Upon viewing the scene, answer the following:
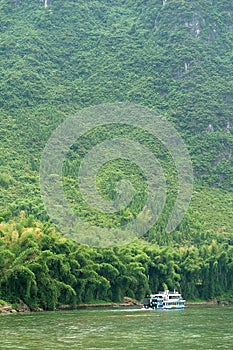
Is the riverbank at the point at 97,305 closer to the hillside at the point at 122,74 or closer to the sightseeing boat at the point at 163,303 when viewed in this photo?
the sightseeing boat at the point at 163,303

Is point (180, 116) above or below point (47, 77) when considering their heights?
below

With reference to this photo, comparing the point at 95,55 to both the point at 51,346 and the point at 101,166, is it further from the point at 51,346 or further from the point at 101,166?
the point at 51,346

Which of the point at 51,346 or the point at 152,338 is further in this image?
the point at 152,338

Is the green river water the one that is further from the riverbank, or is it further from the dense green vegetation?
the dense green vegetation

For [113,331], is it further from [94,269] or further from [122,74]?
[122,74]

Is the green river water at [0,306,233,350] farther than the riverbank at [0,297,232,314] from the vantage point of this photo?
No

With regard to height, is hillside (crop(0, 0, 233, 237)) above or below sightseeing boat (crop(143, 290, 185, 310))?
above

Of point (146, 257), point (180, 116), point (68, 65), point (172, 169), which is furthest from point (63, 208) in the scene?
Result: point (68, 65)

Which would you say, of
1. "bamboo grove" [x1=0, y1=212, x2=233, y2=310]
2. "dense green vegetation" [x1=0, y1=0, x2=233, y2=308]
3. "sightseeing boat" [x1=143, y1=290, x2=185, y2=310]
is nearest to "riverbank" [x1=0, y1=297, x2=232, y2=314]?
"bamboo grove" [x1=0, y1=212, x2=233, y2=310]
